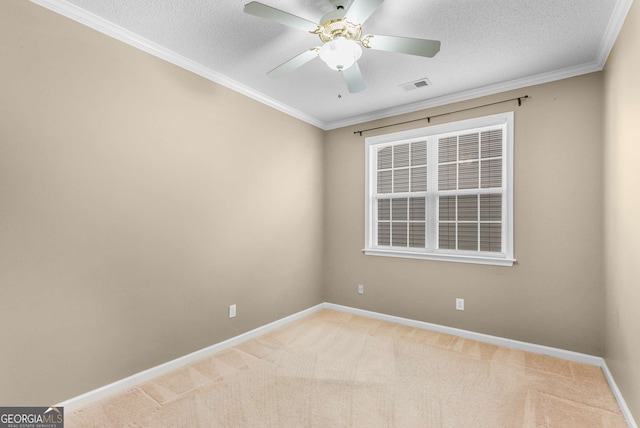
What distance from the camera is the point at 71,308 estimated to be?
6.88ft

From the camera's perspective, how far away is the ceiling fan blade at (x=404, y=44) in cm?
191

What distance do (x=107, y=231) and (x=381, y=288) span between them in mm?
3032

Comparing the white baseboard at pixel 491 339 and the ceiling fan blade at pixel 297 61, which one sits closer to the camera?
the ceiling fan blade at pixel 297 61

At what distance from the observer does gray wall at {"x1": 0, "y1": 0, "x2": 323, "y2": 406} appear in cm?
189

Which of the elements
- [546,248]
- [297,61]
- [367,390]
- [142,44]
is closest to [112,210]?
[142,44]

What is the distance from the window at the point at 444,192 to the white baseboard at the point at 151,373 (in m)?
1.82

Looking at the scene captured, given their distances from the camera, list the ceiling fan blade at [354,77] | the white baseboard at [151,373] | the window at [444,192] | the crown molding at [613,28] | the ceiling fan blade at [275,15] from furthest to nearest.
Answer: the window at [444,192], the ceiling fan blade at [354,77], the white baseboard at [151,373], the crown molding at [613,28], the ceiling fan blade at [275,15]

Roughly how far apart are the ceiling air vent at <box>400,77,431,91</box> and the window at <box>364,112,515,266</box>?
576 mm

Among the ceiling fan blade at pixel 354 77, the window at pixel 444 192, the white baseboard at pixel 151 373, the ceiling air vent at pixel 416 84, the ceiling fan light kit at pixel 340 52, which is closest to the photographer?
the ceiling fan light kit at pixel 340 52

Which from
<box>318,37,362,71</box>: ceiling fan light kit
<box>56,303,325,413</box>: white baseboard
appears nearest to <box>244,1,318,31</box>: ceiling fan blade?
<box>318,37,362,71</box>: ceiling fan light kit

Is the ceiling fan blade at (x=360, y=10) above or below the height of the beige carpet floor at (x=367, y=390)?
above

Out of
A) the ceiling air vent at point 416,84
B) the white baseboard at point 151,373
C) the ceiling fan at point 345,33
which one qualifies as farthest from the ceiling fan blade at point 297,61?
the white baseboard at point 151,373

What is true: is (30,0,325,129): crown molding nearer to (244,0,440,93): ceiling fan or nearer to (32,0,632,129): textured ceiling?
(32,0,632,129): textured ceiling

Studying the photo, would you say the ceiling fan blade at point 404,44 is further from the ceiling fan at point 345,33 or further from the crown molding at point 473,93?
the crown molding at point 473,93
